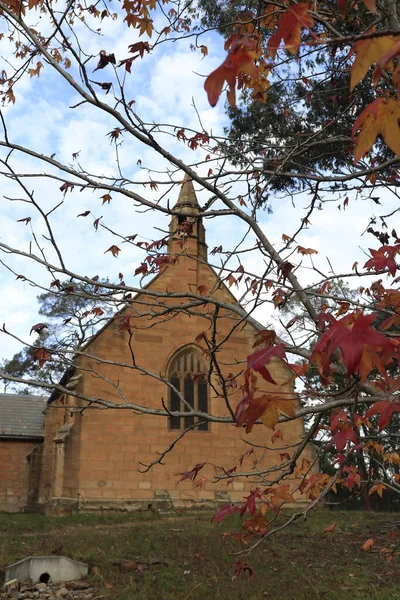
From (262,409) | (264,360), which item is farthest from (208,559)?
(264,360)

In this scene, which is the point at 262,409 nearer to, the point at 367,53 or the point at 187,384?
the point at 367,53

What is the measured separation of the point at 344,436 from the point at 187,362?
1404 centimetres

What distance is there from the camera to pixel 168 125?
446 centimetres

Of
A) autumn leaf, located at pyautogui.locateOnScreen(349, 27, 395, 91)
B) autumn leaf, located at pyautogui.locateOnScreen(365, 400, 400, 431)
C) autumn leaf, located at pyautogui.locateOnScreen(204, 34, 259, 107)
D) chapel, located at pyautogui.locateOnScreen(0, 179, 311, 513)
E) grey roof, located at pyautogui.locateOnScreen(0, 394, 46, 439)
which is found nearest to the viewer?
autumn leaf, located at pyautogui.locateOnScreen(349, 27, 395, 91)

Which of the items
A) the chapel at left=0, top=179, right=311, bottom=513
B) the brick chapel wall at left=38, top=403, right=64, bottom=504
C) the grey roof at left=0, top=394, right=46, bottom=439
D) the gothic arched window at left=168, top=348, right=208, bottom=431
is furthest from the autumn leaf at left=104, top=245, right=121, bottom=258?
the grey roof at left=0, top=394, right=46, bottom=439

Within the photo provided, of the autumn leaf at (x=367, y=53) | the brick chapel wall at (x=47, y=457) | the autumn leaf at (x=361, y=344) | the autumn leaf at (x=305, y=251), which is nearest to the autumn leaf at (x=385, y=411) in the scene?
the autumn leaf at (x=361, y=344)

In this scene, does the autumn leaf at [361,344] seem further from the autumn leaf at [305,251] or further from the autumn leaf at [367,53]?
the autumn leaf at [305,251]

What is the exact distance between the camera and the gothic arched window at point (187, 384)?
1644cm

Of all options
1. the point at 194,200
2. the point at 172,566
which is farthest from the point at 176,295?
the point at 194,200

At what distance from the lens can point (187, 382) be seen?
16.8 meters

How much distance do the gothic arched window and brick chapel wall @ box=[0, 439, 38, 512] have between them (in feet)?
32.1

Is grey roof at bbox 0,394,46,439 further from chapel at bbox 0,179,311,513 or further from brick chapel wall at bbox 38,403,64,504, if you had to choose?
chapel at bbox 0,179,311,513

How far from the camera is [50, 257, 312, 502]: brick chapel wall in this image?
14906 mm

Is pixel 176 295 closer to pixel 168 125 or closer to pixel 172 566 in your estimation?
pixel 168 125
